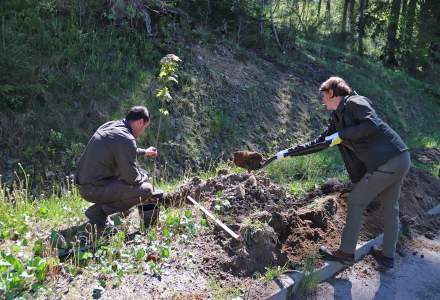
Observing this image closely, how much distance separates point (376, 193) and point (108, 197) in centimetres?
299

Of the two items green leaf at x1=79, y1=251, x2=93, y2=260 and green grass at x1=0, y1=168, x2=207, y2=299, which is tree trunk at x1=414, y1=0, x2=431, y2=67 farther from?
green leaf at x1=79, y1=251, x2=93, y2=260

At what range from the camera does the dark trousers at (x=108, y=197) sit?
5184 millimetres

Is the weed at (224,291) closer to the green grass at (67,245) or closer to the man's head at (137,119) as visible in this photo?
the green grass at (67,245)

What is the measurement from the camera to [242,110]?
36.5ft

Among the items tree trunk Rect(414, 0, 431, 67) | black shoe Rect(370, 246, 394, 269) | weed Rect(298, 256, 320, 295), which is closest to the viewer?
weed Rect(298, 256, 320, 295)

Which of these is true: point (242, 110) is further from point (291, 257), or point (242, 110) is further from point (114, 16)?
point (291, 257)

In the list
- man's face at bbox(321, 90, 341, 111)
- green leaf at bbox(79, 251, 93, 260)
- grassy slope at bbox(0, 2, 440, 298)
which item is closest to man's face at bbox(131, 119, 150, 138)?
grassy slope at bbox(0, 2, 440, 298)

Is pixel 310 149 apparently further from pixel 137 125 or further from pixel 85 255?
pixel 85 255

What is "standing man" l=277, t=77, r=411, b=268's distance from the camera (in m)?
4.97

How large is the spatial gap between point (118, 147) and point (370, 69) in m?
15.6

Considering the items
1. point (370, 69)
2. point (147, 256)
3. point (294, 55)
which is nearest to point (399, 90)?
point (370, 69)

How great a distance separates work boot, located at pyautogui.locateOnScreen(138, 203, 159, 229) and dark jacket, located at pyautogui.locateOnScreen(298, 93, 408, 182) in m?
2.20

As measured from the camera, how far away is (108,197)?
5.18 meters

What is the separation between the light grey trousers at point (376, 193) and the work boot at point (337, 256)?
5cm
